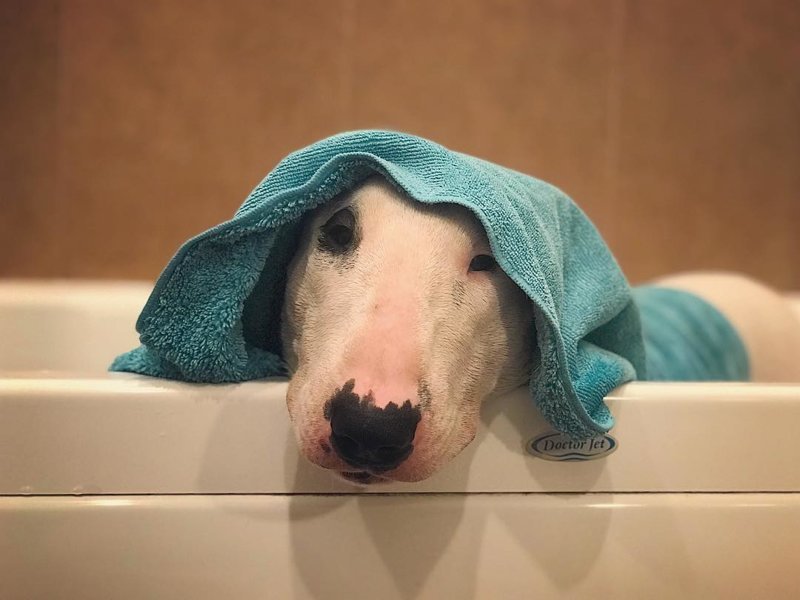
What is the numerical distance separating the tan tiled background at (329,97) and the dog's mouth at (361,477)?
3.42 ft

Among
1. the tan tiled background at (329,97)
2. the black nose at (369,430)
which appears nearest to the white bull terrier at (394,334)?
the black nose at (369,430)

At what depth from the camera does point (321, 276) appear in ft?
1.70

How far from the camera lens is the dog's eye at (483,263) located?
0.52 meters

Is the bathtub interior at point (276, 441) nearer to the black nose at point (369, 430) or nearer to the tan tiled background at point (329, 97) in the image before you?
the black nose at point (369, 430)

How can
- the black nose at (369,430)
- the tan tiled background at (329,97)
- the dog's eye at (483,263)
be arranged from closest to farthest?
the black nose at (369,430)
the dog's eye at (483,263)
the tan tiled background at (329,97)

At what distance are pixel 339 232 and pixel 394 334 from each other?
0.12 meters

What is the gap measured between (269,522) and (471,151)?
41.8 inches

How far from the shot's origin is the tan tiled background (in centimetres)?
138

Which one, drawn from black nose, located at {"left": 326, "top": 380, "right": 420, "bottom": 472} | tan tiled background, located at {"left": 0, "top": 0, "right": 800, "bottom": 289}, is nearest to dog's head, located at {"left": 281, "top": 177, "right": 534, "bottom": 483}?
black nose, located at {"left": 326, "top": 380, "right": 420, "bottom": 472}

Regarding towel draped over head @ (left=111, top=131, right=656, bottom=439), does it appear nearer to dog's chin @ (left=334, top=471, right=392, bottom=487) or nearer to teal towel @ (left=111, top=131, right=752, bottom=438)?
teal towel @ (left=111, top=131, right=752, bottom=438)

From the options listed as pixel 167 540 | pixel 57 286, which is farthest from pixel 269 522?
pixel 57 286

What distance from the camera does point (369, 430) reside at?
415 mm

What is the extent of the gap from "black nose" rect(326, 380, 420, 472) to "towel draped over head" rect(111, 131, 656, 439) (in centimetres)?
12

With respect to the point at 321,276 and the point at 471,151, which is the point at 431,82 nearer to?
the point at 471,151
